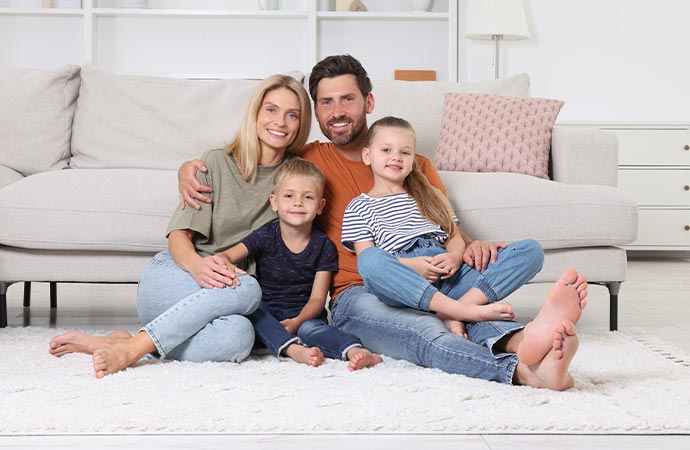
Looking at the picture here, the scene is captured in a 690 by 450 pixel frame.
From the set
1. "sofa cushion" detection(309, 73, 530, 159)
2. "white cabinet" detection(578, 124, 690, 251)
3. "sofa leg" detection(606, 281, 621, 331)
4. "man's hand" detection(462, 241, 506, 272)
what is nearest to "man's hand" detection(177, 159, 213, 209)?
"man's hand" detection(462, 241, 506, 272)

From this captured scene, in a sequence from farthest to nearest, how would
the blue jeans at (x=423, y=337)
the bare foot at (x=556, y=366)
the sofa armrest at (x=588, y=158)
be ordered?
the sofa armrest at (x=588, y=158) < the blue jeans at (x=423, y=337) < the bare foot at (x=556, y=366)

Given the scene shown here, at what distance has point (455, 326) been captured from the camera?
6.41 feet

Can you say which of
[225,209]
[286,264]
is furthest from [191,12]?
[286,264]

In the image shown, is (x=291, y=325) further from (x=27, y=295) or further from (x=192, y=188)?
(x=27, y=295)

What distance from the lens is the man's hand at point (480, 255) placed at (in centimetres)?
208

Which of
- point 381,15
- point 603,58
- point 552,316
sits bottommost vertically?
point 552,316

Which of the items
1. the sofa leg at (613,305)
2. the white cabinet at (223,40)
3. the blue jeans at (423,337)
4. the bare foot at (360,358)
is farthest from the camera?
the white cabinet at (223,40)

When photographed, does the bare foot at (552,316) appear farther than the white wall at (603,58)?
No

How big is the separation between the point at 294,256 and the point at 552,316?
729 millimetres

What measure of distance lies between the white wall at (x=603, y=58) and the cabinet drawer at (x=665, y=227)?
2.08 ft

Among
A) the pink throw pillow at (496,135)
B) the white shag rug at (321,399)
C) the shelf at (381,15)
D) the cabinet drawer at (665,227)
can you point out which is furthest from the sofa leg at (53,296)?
the cabinet drawer at (665,227)

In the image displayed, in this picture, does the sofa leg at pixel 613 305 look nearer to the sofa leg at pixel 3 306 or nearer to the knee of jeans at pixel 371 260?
the knee of jeans at pixel 371 260

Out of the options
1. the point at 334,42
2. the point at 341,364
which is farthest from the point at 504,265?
the point at 334,42

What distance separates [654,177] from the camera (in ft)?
15.9
